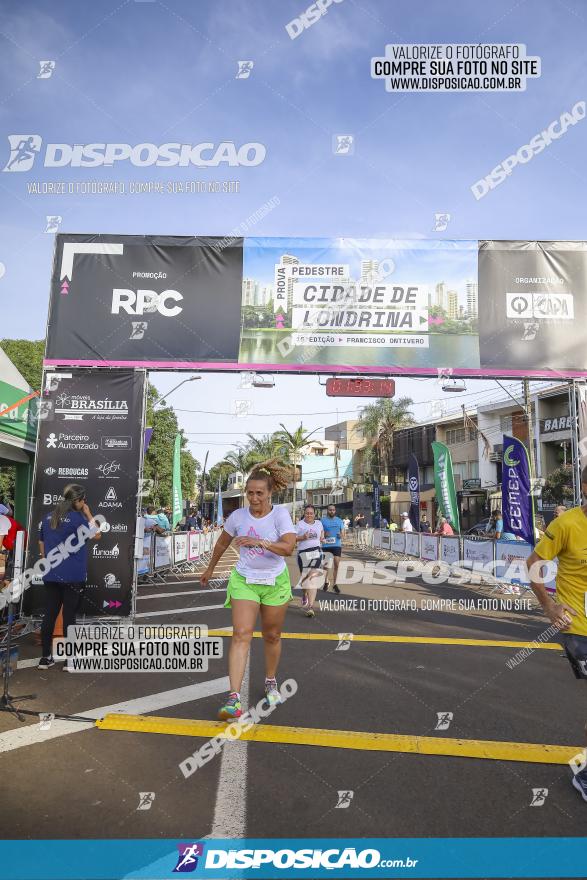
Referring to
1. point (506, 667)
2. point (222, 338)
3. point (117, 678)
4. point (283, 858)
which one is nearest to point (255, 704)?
point (117, 678)

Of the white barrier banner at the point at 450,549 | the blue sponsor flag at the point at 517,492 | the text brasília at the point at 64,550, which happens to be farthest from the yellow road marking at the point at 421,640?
the white barrier banner at the point at 450,549

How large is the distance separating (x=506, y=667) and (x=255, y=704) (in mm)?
3032

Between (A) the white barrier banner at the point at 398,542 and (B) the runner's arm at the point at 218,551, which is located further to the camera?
(A) the white barrier banner at the point at 398,542

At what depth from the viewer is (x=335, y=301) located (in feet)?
31.7

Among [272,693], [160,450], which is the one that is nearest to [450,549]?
[272,693]

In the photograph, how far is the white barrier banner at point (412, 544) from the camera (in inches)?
840

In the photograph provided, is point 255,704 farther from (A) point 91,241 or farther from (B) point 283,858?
(A) point 91,241

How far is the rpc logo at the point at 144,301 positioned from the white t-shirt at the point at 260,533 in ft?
17.2

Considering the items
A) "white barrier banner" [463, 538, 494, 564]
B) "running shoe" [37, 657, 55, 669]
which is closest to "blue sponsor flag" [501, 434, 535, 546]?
"white barrier banner" [463, 538, 494, 564]

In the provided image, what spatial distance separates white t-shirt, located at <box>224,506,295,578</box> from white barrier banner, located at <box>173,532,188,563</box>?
13.0 m

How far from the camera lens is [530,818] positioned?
327 cm

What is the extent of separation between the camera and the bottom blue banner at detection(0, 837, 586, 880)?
2791 millimetres

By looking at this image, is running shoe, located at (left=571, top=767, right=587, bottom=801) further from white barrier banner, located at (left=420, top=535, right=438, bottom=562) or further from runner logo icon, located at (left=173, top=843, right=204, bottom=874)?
white barrier banner, located at (left=420, top=535, right=438, bottom=562)

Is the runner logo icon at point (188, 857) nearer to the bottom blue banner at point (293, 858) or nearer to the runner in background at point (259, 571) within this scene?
the bottom blue banner at point (293, 858)
